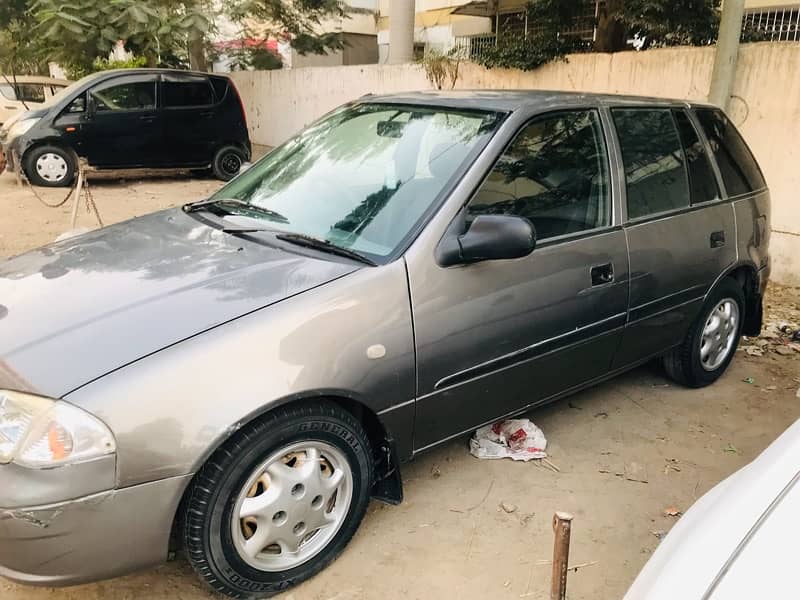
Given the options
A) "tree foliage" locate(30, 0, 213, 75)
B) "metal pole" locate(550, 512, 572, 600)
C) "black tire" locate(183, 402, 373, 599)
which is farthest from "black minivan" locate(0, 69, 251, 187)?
"metal pole" locate(550, 512, 572, 600)

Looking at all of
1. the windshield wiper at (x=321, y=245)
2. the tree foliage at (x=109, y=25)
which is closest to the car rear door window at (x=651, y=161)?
the windshield wiper at (x=321, y=245)

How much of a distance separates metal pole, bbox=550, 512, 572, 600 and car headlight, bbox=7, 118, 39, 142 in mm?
10350

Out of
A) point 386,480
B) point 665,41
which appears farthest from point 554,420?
point 665,41

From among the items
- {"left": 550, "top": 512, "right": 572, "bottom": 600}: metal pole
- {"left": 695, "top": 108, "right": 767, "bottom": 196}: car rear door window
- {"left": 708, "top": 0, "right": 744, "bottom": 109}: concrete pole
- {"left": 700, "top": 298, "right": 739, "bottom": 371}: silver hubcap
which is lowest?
{"left": 700, "top": 298, "right": 739, "bottom": 371}: silver hubcap

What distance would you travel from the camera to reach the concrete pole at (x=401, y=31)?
13586 millimetres

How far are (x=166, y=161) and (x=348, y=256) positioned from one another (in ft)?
30.6

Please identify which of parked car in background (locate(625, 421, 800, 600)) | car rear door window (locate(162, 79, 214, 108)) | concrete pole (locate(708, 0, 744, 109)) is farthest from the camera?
car rear door window (locate(162, 79, 214, 108))

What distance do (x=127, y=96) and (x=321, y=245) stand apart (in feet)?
29.8

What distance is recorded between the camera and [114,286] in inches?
98.1

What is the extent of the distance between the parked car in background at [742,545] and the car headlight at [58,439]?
149cm

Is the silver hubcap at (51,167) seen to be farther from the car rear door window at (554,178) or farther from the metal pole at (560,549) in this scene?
the metal pole at (560,549)

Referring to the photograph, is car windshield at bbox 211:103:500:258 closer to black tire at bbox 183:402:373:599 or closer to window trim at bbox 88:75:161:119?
black tire at bbox 183:402:373:599

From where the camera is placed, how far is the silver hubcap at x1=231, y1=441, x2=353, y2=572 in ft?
7.57

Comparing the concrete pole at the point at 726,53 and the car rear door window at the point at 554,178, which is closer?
the car rear door window at the point at 554,178
